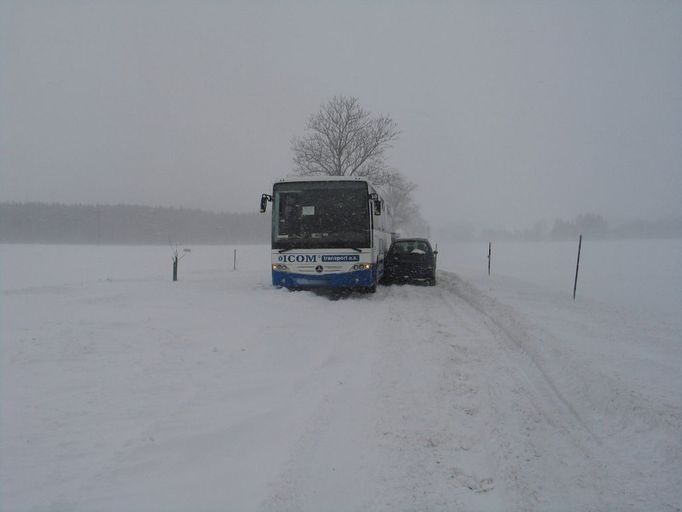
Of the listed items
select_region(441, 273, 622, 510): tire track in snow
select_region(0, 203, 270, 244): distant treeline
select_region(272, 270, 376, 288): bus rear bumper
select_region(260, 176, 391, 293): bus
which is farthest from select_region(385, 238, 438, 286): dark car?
select_region(0, 203, 270, 244): distant treeline

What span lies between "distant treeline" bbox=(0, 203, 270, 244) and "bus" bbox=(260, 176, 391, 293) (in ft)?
274

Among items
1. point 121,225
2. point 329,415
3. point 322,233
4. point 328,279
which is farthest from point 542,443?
point 121,225

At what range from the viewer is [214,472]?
9.02 ft

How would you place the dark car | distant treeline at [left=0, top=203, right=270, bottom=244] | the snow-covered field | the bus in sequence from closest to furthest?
the snow-covered field → the bus → the dark car → distant treeline at [left=0, top=203, right=270, bottom=244]

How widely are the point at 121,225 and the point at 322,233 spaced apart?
107825 millimetres

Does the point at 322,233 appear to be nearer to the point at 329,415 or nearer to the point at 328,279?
the point at 328,279

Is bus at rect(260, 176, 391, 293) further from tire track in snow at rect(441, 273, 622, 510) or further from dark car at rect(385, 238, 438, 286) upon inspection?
tire track in snow at rect(441, 273, 622, 510)

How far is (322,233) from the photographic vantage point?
10461 mm

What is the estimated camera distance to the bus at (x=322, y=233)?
10.3m

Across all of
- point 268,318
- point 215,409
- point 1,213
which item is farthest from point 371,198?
point 1,213

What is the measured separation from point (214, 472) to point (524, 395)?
10.6 feet

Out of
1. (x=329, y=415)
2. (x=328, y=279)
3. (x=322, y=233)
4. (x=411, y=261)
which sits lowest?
(x=329, y=415)

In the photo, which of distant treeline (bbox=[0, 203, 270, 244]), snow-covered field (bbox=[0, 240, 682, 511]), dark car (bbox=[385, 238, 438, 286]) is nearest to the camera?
snow-covered field (bbox=[0, 240, 682, 511])

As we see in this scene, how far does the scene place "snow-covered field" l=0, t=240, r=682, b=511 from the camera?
8.44 ft
